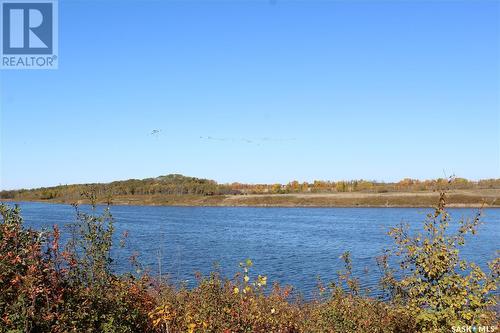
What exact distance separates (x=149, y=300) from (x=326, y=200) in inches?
5755

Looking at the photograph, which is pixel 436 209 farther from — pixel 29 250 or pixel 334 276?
pixel 334 276

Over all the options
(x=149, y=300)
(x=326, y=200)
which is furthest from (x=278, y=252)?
(x=326, y=200)

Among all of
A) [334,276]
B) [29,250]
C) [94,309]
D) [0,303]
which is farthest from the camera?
[334,276]

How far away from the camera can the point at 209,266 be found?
33.6 meters

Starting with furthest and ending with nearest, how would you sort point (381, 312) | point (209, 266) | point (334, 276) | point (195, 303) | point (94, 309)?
point (209, 266) → point (334, 276) → point (381, 312) → point (195, 303) → point (94, 309)

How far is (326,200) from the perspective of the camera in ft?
505

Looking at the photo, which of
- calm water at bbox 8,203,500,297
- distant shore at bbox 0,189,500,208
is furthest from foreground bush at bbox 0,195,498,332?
distant shore at bbox 0,189,500,208

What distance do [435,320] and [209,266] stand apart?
88.1 ft

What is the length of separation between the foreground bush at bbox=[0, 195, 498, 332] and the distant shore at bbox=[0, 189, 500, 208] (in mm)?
122850

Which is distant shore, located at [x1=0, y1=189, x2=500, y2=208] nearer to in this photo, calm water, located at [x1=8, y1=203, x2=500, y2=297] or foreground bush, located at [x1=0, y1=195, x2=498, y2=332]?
calm water, located at [x1=8, y1=203, x2=500, y2=297]

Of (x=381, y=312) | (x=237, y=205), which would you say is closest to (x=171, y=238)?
(x=381, y=312)

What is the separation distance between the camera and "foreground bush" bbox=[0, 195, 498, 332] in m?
7.23

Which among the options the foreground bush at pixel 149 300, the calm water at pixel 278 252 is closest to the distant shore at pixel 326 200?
the calm water at pixel 278 252

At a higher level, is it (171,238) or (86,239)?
(86,239)
